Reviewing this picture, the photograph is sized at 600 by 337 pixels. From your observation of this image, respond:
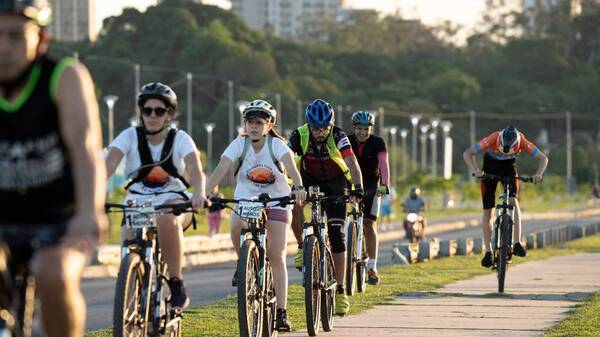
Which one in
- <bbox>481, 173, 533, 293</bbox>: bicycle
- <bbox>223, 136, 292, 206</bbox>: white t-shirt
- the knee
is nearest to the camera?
<bbox>223, 136, 292, 206</bbox>: white t-shirt

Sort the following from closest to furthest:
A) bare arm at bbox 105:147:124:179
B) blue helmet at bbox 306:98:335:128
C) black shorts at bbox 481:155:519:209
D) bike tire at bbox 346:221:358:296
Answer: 1. bare arm at bbox 105:147:124:179
2. blue helmet at bbox 306:98:335:128
3. bike tire at bbox 346:221:358:296
4. black shorts at bbox 481:155:519:209

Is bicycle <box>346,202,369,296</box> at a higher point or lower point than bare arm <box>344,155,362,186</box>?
lower

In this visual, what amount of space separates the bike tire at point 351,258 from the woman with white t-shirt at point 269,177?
467cm

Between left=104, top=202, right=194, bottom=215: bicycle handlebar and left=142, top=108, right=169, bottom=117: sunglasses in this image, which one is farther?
left=142, top=108, right=169, bottom=117: sunglasses

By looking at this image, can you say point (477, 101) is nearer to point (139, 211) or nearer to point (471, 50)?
point (471, 50)

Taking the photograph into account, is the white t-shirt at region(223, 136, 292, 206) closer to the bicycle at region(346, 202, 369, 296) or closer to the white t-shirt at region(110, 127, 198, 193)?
the white t-shirt at region(110, 127, 198, 193)

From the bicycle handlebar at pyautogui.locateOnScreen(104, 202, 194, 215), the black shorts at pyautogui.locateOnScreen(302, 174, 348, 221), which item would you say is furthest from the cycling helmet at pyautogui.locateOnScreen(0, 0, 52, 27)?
the black shorts at pyautogui.locateOnScreen(302, 174, 348, 221)

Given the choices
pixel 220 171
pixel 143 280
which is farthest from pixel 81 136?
pixel 220 171

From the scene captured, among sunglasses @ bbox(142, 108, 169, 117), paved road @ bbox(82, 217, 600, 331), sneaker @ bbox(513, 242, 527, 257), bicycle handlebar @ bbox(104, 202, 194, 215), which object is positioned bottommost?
paved road @ bbox(82, 217, 600, 331)

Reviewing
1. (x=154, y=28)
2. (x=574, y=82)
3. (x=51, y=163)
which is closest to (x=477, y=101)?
(x=574, y=82)

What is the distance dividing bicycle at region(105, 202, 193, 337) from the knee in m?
5.02

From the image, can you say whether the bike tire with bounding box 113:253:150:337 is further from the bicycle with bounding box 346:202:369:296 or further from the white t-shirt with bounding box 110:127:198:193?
the bicycle with bounding box 346:202:369:296

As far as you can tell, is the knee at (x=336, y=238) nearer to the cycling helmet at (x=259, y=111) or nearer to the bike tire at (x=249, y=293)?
the cycling helmet at (x=259, y=111)

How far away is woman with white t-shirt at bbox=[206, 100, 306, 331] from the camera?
11.8 meters
